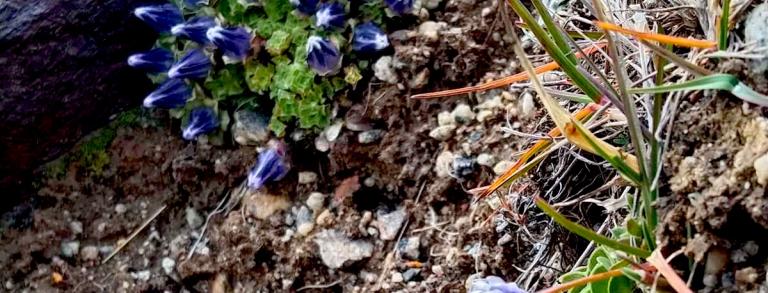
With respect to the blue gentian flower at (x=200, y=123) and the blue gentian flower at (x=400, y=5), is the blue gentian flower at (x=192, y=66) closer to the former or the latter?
the blue gentian flower at (x=200, y=123)

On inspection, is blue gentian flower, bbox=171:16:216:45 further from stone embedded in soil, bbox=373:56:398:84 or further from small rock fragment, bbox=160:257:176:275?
small rock fragment, bbox=160:257:176:275

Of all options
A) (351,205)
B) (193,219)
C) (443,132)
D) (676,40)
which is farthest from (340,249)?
(676,40)

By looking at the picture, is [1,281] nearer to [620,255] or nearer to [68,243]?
[68,243]

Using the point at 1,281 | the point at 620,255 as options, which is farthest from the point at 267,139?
the point at 620,255

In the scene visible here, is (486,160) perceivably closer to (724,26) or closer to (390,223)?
(390,223)

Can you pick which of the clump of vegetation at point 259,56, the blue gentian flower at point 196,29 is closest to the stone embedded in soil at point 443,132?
the clump of vegetation at point 259,56
